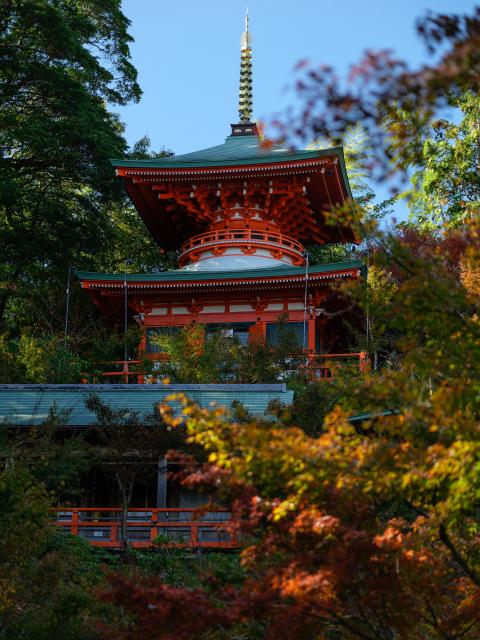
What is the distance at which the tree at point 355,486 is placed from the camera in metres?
7.42

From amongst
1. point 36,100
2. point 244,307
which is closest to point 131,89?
point 36,100

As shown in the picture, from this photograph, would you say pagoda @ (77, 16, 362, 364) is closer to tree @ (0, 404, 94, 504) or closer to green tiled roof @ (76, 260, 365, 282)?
green tiled roof @ (76, 260, 365, 282)

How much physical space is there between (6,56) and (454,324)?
1080 inches

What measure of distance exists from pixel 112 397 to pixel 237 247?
334 inches

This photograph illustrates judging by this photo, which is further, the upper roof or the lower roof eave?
the upper roof

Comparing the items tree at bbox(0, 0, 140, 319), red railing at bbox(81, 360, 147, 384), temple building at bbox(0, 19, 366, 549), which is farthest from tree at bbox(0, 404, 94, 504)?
tree at bbox(0, 0, 140, 319)

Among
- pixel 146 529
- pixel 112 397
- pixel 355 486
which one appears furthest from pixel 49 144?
pixel 355 486

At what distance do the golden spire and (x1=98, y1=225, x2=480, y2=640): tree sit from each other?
2678cm

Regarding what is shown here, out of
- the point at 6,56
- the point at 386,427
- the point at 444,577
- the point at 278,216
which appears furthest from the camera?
the point at 6,56

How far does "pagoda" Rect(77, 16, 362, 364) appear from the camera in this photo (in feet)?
82.0

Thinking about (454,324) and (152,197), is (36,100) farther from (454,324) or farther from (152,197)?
(454,324)

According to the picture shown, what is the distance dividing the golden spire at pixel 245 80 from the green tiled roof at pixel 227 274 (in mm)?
10453

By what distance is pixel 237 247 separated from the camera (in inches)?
1074

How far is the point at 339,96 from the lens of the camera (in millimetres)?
8047
